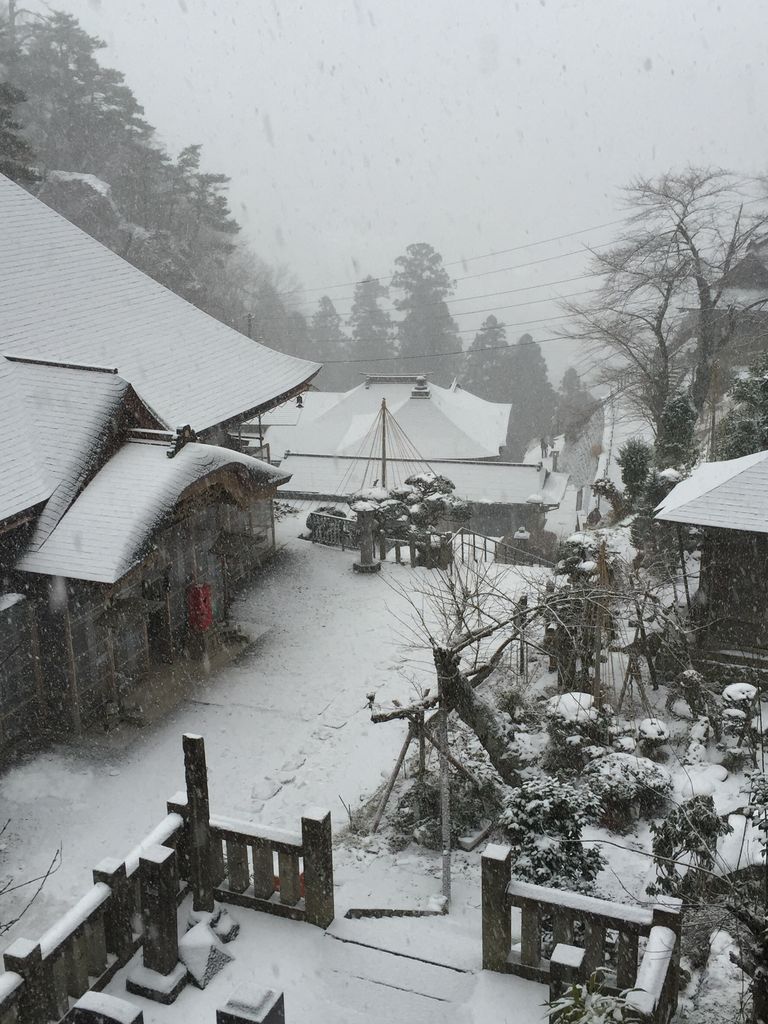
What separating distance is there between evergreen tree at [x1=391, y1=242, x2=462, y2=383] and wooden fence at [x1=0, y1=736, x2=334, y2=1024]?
5000 centimetres

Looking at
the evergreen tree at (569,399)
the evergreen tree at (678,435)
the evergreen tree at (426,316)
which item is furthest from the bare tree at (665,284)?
the evergreen tree at (426,316)

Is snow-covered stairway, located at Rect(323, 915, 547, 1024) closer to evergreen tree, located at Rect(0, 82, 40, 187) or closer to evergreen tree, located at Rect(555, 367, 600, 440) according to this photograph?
evergreen tree, located at Rect(0, 82, 40, 187)

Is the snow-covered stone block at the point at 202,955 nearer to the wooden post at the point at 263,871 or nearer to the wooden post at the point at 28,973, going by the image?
the wooden post at the point at 263,871

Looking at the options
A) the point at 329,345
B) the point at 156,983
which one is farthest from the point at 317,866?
the point at 329,345

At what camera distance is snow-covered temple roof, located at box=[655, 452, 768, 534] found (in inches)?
489

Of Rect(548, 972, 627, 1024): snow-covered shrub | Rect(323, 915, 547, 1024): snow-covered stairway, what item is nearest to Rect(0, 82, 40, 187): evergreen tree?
Rect(323, 915, 547, 1024): snow-covered stairway

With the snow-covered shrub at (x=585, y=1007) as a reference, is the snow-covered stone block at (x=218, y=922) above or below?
below

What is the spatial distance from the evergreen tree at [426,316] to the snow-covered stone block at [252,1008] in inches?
2054

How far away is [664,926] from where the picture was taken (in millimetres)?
5559

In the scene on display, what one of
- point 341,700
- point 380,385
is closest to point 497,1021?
point 341,700

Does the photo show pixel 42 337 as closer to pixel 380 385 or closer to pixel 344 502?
pixel 344 502

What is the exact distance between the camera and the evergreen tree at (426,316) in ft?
183

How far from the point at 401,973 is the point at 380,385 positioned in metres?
32.0

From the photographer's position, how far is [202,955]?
6.30 metres
